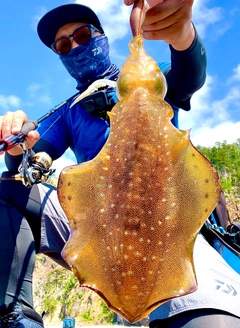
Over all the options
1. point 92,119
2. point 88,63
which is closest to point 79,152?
point 92,119

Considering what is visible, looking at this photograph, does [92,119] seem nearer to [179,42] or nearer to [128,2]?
[179,42]

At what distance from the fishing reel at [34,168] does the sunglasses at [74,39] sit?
3.90 ft

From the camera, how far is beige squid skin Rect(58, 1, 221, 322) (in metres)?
1.39

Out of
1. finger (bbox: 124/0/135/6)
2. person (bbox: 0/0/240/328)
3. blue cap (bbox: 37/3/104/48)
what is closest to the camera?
finger (bbox: 124/0/135/6)

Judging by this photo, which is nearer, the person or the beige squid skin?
the beige squid skin

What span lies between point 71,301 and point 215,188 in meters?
30.5

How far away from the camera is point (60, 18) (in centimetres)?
350

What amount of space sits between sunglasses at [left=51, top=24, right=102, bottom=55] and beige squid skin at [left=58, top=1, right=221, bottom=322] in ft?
7.41

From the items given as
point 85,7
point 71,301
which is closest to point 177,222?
point 85,7

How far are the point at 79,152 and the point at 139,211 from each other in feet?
5.64

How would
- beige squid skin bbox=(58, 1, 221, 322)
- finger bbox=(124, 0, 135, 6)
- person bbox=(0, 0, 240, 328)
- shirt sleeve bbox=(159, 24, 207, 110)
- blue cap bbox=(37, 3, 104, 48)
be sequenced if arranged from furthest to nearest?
blue cap bbox=(37, 3, 104, 48)
shirt sleeve bbox=(159, 24, 207, 110)
person bbox=(0, 0, 240, 328)
finger bbox=(124, 0, 135, 6)
beige squid skin bbox=(58, 1, 221, 322)

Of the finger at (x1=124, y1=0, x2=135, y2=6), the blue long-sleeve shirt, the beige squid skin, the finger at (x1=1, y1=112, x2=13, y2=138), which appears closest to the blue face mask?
the blue long-sleeve shirt

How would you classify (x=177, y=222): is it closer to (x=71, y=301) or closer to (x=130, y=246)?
(x=130, y=246)

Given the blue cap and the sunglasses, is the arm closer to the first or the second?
the sunglasses
